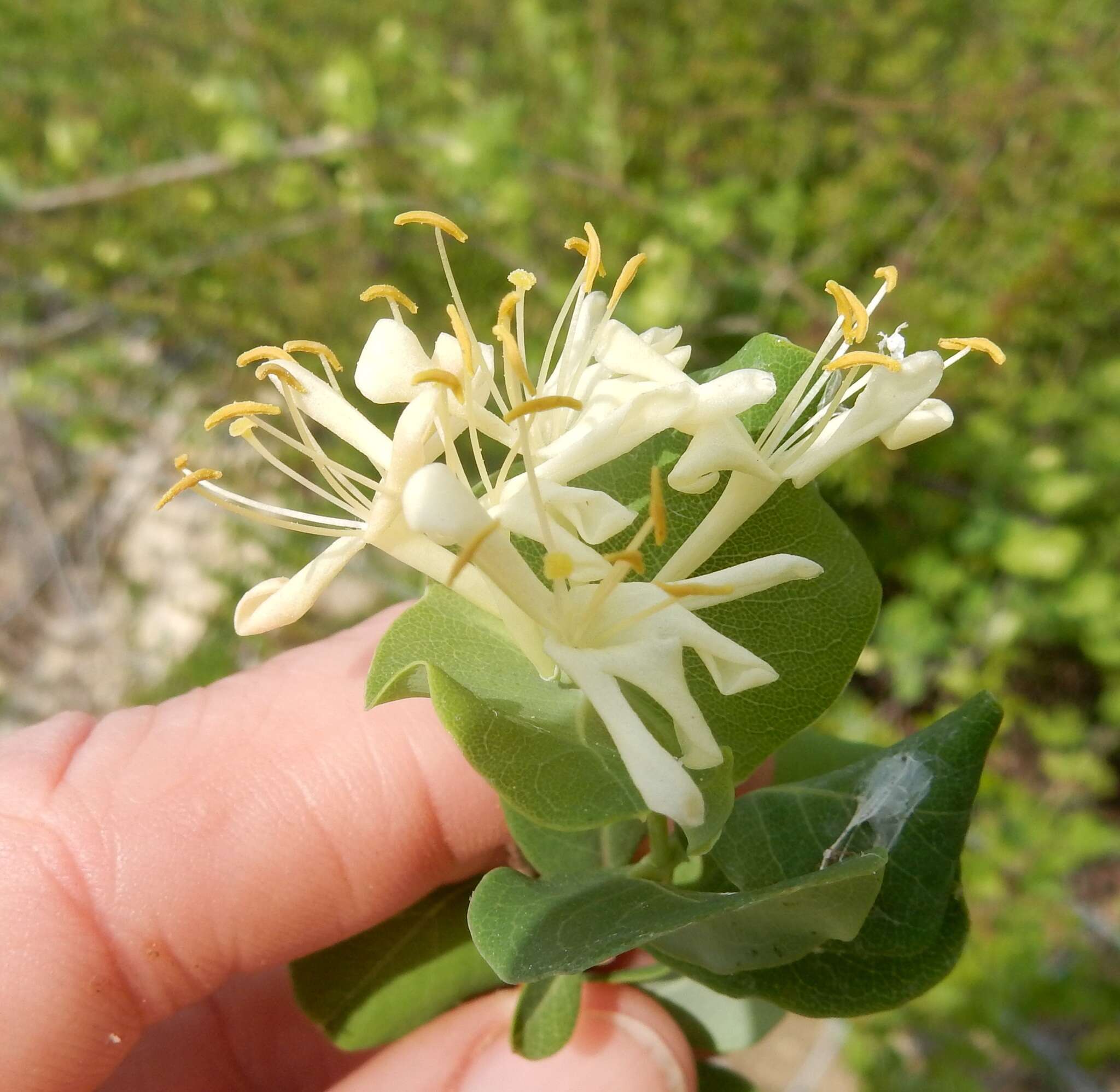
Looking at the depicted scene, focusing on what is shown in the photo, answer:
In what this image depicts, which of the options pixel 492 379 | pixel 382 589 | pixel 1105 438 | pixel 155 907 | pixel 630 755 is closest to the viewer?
pixel 630 755

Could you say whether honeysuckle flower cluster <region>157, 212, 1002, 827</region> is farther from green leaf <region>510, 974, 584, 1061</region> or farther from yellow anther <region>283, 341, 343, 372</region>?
green leaf <region>510, 974, 584, 1061</region>

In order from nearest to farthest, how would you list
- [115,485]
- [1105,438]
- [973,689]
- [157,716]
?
[157,716] → [1105,438] → [973,689] → [115,485]

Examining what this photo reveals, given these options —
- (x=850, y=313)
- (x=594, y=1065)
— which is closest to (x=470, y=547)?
(x=850, y=313)

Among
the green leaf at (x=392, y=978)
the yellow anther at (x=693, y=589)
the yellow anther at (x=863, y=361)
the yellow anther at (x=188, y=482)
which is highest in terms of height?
the yellow anther at (x=188, y=482)

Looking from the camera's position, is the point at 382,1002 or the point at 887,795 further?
the point at 382,1002

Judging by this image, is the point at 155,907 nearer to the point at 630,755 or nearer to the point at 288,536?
the point at 630,755

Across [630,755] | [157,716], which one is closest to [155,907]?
[157,716]

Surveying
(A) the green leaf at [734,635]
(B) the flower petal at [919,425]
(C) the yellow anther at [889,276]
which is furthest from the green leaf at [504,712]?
(C) the yellow anther at [889,276]

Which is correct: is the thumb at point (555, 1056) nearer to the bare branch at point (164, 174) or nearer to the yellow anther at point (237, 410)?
the yellow anther at point (237, 410)
